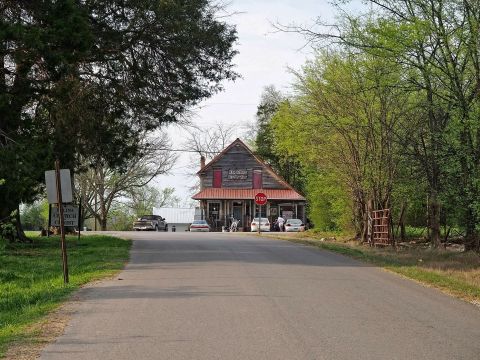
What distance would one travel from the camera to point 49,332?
8.73 m

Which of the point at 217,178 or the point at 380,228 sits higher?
the point at 217,178

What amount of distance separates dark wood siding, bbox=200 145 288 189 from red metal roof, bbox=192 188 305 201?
0.66m

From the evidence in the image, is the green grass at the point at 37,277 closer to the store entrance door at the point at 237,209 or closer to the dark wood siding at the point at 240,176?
the store entrance door at the point at 237,209

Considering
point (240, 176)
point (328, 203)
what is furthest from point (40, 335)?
point (240, 176)

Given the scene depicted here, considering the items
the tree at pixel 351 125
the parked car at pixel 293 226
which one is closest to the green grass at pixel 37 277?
the tree at pixel 351 125

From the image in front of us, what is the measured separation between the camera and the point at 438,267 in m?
18.4

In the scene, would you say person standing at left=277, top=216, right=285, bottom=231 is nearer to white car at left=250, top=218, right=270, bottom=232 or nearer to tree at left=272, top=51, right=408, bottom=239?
white car at left=250, top=218, right=270, bottom=232

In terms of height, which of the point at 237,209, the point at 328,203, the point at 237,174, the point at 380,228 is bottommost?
the point at 380,228

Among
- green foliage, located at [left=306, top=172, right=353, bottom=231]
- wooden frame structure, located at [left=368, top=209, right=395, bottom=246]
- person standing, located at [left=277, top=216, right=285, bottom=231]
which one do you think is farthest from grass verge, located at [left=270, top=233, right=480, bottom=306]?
person standing, located at [left=277, top=216, right=285, bottom=231]

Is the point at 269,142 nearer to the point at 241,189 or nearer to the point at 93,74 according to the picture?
the point at 241,189

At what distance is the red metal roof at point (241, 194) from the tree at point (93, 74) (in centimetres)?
3490

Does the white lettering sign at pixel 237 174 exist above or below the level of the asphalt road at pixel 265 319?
above

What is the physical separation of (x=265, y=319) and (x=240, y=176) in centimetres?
5643

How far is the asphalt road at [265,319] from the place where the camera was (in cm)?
761
